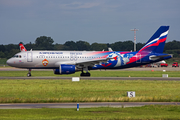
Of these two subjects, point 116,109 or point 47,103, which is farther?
point 47,103

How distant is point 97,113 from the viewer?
18.4 metres

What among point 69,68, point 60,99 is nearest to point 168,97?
point 60,99

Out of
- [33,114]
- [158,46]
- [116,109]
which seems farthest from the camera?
[158,46]

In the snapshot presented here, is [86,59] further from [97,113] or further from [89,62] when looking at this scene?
[97,113]

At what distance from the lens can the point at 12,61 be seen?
50562mm

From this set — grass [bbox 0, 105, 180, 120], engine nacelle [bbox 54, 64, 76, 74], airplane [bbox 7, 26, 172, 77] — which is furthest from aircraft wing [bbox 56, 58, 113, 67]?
grass [bbox 0, 105, 180, 120]

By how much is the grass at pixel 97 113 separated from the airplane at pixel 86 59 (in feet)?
96.8

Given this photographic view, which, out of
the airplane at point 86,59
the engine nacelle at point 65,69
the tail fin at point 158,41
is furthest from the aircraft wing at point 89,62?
the tail fin at point 158,41

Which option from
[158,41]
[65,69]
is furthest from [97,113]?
[158,41]

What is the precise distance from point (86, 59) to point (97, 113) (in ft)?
114

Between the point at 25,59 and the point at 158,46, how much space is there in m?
25.9

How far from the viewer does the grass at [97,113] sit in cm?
1689

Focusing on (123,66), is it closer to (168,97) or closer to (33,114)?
(168,97)

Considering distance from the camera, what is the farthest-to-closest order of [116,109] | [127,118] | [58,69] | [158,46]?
[158,46], [58,69], [116,109], [127,118]
